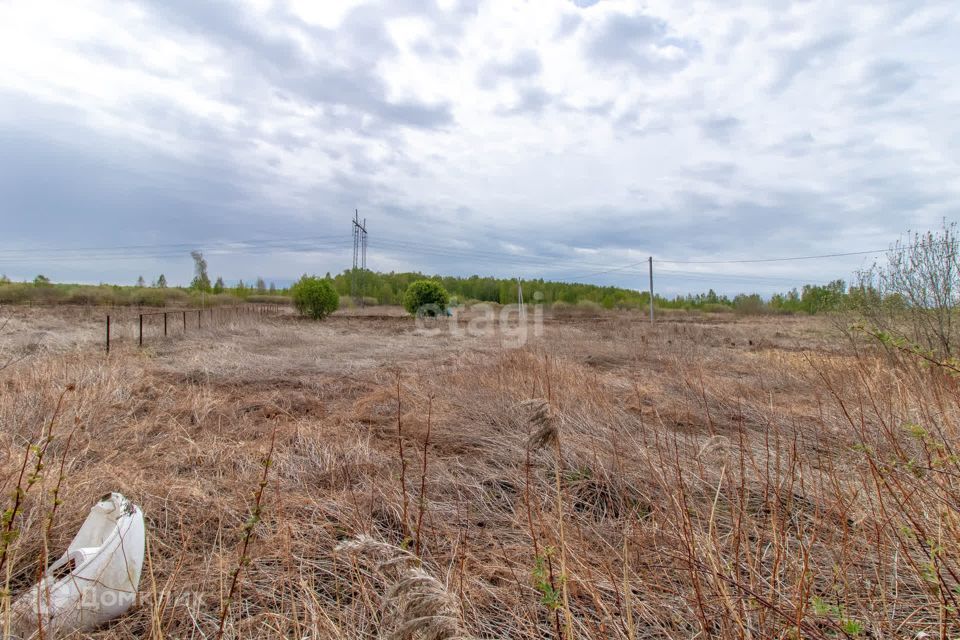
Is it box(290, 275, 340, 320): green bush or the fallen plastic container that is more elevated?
box(290, 275, 340, 320): green bush

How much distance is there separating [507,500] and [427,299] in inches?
1078

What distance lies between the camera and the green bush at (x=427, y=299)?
1167 inches

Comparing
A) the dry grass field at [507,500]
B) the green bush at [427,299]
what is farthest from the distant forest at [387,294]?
the dry grass field at [507,500]

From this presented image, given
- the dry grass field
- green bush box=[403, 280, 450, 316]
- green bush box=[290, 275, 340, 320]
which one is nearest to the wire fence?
green bush box=[290, 275, 340, 320]

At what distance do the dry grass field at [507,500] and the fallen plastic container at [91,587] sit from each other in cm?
10

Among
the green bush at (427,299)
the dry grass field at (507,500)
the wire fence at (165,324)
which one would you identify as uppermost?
the green bush at (427,299)

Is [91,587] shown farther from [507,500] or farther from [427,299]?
[427,299]

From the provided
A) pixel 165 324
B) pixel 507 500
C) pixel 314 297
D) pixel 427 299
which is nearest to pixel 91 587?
pixel 507 500

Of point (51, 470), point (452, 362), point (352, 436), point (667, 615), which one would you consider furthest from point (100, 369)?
point (667, 615)

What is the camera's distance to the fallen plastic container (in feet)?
5.26

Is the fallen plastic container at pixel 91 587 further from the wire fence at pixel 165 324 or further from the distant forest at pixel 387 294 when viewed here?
the distant forest at pixel 387 294

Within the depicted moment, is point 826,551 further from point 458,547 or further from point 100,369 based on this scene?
point 100,369

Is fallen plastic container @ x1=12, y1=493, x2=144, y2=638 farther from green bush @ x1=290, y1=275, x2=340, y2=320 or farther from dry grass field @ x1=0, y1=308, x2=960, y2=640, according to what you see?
green bush @ x1=290, y1=275, x2=340, y2=320

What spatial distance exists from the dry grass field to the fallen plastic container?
103 mm
